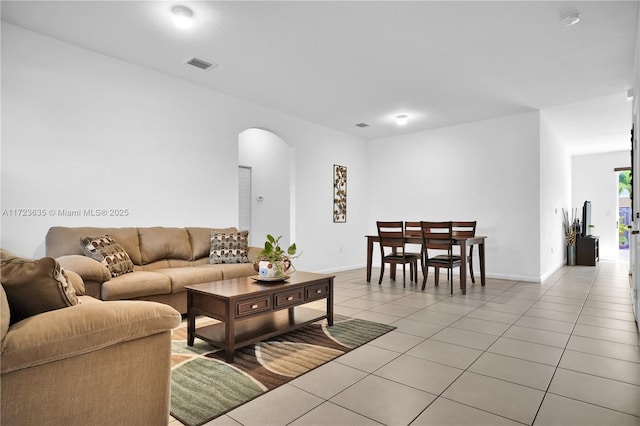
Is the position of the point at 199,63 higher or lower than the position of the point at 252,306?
higher

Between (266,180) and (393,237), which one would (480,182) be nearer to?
(393,237)

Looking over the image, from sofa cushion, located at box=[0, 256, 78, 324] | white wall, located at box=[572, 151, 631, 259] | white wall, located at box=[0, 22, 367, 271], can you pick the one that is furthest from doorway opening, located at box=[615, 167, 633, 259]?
sofa cushion, located at box=[0, 256, 78, 324]

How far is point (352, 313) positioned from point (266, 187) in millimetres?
4158

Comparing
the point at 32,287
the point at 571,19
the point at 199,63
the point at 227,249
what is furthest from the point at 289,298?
the point at 571,19

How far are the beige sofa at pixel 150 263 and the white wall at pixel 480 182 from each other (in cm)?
384

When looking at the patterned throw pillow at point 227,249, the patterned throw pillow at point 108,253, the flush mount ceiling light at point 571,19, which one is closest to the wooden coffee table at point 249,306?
the patterned throw pillow at point 108,253

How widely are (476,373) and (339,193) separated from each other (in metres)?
4.92

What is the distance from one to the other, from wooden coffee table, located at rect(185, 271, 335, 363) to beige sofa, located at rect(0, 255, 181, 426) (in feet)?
3.17

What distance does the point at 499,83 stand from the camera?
4.58 metres

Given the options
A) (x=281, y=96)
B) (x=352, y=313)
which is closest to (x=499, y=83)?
(x=281, y=96)

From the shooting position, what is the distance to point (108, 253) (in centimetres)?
327

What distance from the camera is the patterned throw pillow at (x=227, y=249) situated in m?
4.14

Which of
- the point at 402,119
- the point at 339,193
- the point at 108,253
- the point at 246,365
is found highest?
the point at 402,119

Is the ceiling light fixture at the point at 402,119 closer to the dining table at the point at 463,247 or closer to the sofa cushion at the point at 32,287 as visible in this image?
the dining table at the point at 463,247
